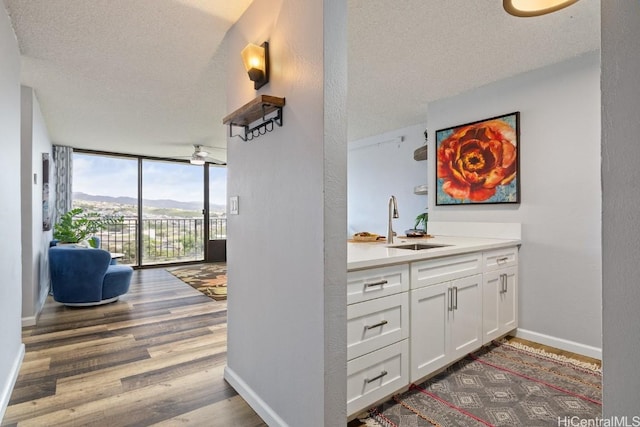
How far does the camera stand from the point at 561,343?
2.56 metres

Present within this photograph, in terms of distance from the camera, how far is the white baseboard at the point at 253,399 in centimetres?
160

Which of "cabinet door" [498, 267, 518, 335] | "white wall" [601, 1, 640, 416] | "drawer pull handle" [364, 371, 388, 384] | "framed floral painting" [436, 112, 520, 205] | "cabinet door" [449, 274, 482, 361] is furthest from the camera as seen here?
"framed floral painting" [436, 112, 520, 205]

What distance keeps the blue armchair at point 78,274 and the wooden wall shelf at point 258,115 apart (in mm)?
2974

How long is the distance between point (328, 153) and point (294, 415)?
1187mm

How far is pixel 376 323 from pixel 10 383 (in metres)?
2.18

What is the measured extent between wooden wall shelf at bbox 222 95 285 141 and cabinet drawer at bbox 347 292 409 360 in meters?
1.00

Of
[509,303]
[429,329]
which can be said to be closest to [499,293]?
[509,303]

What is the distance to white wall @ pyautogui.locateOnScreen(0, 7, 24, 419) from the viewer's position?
1.78 m

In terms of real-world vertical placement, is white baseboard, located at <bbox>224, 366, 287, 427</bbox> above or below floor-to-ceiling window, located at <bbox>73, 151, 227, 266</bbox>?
below

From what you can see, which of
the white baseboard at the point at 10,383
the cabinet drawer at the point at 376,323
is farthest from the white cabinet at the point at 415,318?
the white baseboard at the point at 10,383

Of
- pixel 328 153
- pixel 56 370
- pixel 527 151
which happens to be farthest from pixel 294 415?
pixel 527 151

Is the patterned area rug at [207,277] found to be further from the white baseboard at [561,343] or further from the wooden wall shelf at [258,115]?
the white baseboard at [561,343]

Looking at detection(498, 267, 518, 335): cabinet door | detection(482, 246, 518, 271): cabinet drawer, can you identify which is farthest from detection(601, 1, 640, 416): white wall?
detection(498, 267, 518, 335): cabinet door

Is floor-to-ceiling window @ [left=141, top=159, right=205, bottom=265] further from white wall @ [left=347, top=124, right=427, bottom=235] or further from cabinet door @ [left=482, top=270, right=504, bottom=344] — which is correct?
cabinet door @ [left=482, top=270, right=504, bottom=344]
